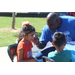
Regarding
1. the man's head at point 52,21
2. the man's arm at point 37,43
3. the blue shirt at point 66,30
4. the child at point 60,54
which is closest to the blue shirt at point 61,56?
the child at point 60,54

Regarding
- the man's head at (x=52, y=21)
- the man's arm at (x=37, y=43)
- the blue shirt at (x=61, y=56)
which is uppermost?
the man's head at (x=52, y=21)

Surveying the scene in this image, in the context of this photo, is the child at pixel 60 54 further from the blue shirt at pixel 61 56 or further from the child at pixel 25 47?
the child at pixel 25 47

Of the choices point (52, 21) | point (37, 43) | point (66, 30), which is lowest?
point (37, 43)

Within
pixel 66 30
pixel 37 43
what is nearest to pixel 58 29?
pixel 66 30

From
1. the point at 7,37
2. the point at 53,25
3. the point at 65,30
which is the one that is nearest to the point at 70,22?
the point at 65,30

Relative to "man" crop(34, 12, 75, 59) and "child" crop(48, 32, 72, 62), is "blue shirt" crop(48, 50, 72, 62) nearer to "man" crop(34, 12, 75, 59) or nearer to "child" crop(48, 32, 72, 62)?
"child" crop(48, 32, 72, 62)

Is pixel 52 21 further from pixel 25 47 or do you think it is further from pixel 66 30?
pixel 25 47

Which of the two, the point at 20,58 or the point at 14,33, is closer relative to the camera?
the point at 20,58

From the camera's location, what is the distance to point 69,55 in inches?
101

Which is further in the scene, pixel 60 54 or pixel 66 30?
pixel 66 30

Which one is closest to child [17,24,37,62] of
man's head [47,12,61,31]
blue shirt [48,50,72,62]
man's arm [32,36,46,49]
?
blue shirt [48,50,72,62]

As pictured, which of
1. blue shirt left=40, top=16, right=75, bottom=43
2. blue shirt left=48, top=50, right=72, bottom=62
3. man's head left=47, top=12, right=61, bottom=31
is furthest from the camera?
blue shirt left=40, top=16, right=75, bottom=43
